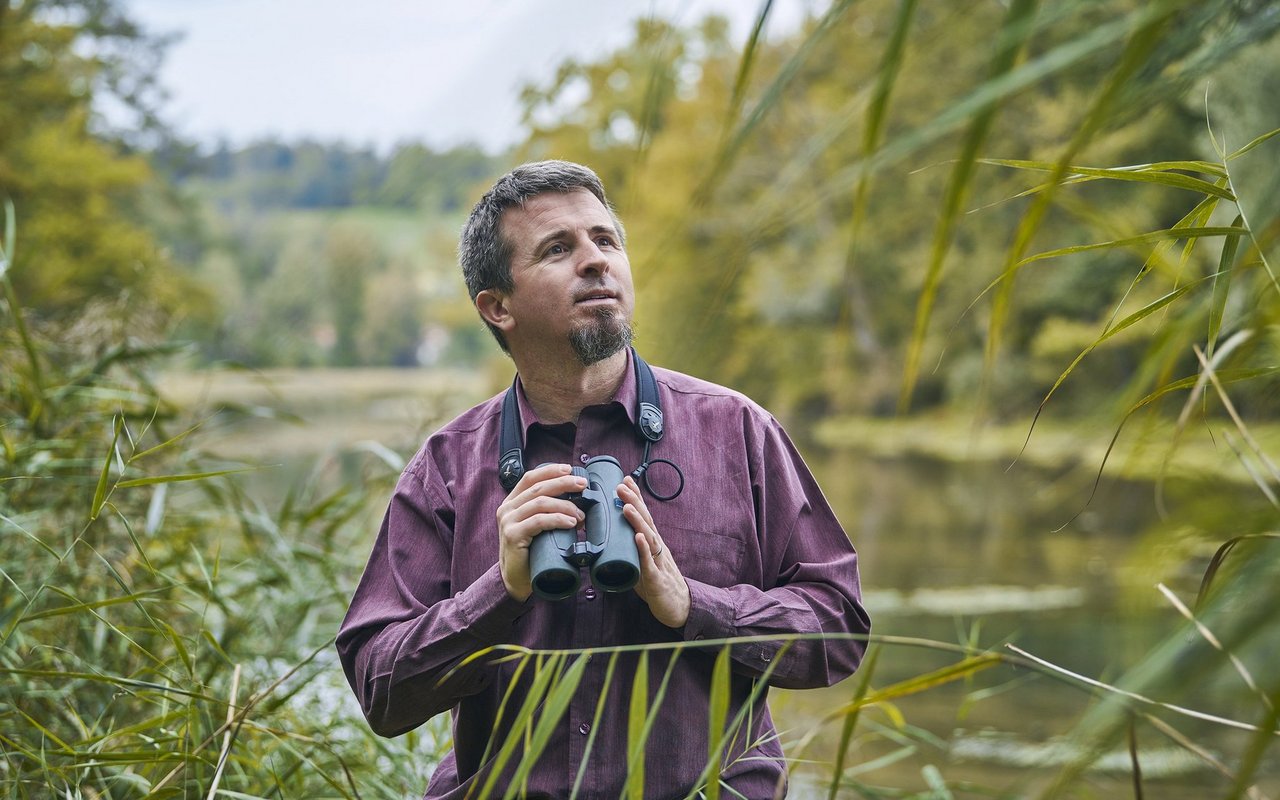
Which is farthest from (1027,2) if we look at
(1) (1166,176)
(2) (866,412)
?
(2) (866,412)

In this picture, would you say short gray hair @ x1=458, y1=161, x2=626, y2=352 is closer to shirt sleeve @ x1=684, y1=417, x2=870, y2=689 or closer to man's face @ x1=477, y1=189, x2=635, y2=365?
man's face @ x1=477, y1=189, x2=635, y2=365

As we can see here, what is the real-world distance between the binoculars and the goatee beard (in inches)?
14.3

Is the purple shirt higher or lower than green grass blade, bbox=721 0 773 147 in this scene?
lower

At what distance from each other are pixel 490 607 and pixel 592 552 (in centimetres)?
23

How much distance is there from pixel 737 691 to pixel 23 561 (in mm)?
1727

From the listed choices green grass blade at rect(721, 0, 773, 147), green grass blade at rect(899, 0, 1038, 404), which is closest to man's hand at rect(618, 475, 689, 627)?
green grass blade at rect(721, 0, 773, 147)

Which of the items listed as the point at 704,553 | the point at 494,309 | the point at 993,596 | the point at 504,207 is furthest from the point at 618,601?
the point at 993,596

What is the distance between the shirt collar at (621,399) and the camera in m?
2.15

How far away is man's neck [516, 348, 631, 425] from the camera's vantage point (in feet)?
7.09

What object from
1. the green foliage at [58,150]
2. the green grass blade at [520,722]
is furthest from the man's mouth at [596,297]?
the green foliage at [58,150]

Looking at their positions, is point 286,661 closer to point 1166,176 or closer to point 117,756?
point 117,756

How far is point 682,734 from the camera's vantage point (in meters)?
1.95

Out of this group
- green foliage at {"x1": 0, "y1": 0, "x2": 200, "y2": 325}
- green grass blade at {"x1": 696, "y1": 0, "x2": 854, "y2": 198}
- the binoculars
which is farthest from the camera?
green foliage at {"x1": 0, "y1": 0, "x2": 200, "y2": 325}

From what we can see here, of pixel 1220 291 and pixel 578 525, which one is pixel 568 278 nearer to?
pixel 578 525
